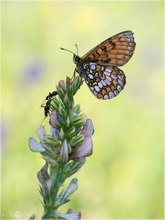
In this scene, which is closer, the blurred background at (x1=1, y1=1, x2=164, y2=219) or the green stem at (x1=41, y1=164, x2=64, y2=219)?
the green stem at (x1=41, y1=164, x2=64, y2=219)

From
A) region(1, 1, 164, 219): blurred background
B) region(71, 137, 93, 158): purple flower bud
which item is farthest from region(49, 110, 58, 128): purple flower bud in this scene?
region(1, 1, 164, 219): blurred background

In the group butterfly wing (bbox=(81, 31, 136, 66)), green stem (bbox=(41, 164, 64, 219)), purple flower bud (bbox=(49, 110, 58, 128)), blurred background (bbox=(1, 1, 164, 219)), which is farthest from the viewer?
blurred background (bbox=(1, 1, 164, 219))

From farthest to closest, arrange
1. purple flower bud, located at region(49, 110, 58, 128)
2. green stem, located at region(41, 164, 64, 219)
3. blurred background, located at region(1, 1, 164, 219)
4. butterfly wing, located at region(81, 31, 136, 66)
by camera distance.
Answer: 1. blurred background, located at region(1, 1, 164, 219)
2. butterfly wing, located at region(81, 31, 136, 66)
3. purple flower bud, located at region(49, 110, 58, 128)
4. green stem, located at region(41, 164, 64, 219)

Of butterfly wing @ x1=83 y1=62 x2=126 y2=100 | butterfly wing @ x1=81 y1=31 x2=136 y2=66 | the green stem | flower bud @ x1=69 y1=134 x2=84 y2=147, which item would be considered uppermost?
butterfly wing @ x1=81 y1=31 x2=136 y2=66

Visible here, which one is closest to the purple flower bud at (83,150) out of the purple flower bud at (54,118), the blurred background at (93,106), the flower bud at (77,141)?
the flower bud at (77,141)

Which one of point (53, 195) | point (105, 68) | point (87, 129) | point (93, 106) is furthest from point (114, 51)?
point (93, 106)

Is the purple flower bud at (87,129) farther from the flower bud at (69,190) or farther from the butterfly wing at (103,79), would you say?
the butterfly wing at (103,79)

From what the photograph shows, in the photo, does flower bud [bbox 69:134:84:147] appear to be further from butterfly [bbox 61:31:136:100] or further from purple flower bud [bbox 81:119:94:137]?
butterfly [bbox 61:31:136:100]

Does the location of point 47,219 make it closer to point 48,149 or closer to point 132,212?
point 48,149
